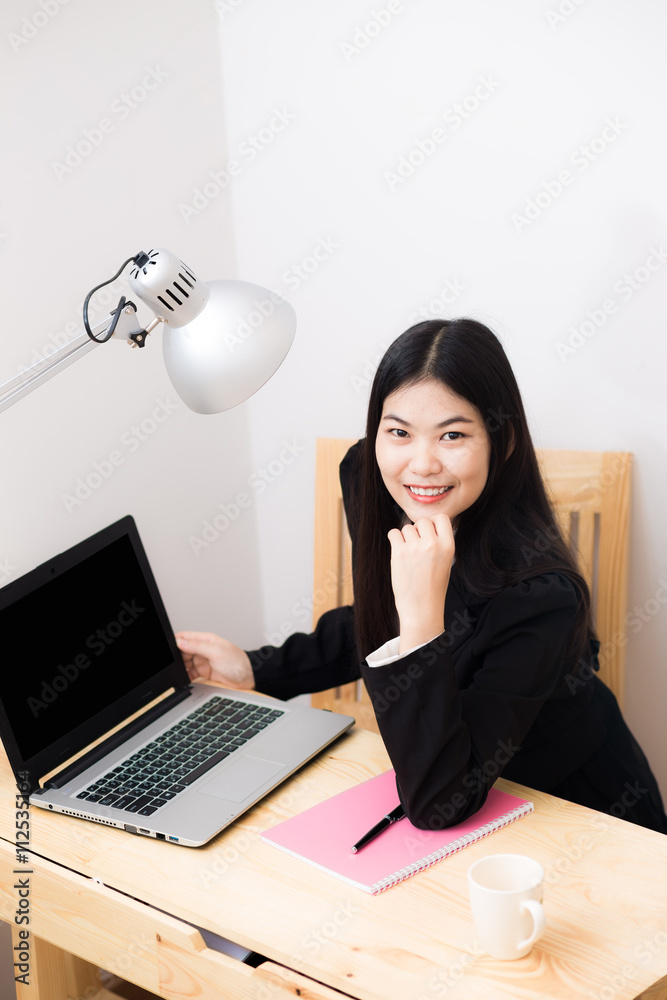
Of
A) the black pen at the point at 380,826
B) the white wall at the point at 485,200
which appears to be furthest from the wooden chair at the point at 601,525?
the black pen at the point at 380,826

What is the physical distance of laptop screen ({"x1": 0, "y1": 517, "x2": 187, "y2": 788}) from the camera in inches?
44.8

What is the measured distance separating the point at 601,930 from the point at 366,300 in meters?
1.23

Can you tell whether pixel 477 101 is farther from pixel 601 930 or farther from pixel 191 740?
pixel 601 930

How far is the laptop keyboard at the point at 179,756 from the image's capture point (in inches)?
43.8

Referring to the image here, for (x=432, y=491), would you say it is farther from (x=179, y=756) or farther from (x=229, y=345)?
(x=179, y=756)

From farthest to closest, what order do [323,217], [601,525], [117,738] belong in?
[323,217], [601,525], [117,738]

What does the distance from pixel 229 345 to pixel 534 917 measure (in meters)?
0.60

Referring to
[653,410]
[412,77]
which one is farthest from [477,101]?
[653,410]

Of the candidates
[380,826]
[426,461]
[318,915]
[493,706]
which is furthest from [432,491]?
[318,915]

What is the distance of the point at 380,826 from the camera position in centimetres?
103

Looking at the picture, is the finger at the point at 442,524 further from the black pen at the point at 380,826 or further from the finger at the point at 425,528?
the black pen at the point at 380,826

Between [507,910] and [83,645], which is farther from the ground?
[83,645]

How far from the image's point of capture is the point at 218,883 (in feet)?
3.16

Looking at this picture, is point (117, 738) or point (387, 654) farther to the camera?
point (117, 738)
